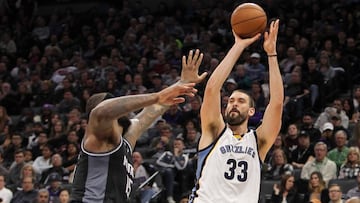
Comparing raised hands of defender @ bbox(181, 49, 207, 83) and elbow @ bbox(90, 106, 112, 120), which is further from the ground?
raised hands of defender @ bbox(181, 49, 207, 83)

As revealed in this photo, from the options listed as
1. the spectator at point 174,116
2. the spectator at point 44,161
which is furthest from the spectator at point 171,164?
the spectator at point 44,161

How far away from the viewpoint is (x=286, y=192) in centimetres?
1214

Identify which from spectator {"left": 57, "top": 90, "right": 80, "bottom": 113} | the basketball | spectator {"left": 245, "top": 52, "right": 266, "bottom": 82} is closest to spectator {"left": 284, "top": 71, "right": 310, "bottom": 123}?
spectator {"left": 245, "top": 52, "right": 266, "bottom": 82}

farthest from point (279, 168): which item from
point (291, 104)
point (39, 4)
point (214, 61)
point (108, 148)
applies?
point (39, 4)

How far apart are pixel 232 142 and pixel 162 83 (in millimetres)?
10794

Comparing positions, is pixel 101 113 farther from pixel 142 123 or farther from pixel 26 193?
pixel 26 193

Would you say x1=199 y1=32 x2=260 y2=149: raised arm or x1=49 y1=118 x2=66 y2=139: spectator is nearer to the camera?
x1=199 y1=32 x2=260 y2=149: raised arm

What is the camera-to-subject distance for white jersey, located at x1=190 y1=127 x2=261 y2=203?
6.57m

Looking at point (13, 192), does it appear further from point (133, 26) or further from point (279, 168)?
point (133, 26)

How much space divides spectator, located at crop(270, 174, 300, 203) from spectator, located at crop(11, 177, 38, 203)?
158 inches

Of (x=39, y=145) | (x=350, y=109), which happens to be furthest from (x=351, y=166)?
(x=39, y=145)

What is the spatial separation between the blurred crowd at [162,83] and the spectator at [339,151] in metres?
0.02

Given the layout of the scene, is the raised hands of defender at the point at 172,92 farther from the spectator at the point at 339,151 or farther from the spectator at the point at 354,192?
the spectator at the point at 339,151

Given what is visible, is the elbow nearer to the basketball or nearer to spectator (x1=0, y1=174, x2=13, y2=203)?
the basketball
